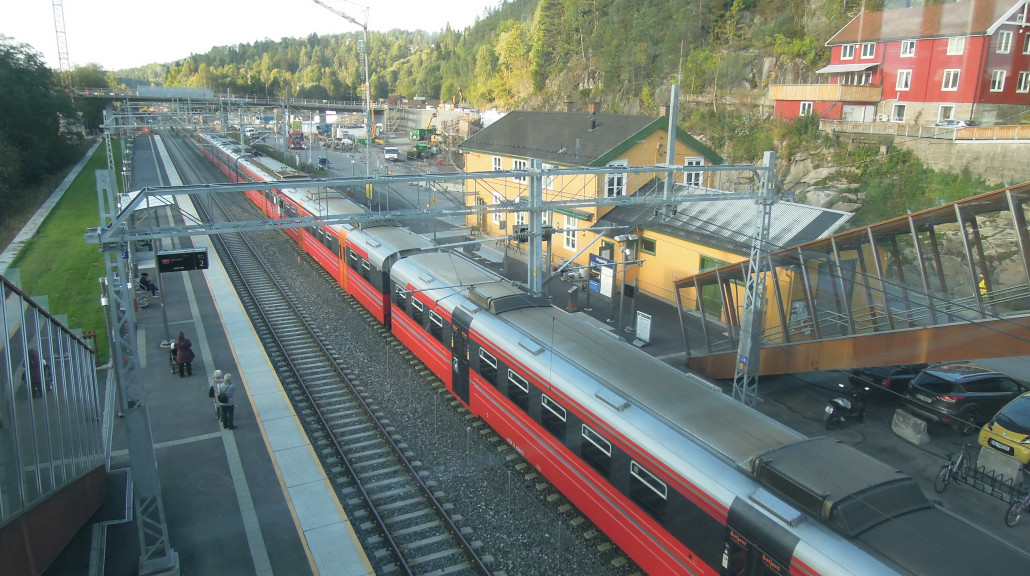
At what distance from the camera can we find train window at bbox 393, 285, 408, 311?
16797mm

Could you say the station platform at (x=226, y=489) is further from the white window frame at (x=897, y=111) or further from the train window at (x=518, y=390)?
the white window frame at (x=897, y=111)

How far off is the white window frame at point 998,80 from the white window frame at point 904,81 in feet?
14.5

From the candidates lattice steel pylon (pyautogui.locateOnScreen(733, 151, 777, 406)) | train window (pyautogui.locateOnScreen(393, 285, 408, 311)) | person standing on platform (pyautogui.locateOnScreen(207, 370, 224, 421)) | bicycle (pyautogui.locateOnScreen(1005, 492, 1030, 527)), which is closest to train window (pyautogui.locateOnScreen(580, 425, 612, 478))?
lattice steel pylon (pyautogui.locateOnScreen(733, 151, 777, 406))

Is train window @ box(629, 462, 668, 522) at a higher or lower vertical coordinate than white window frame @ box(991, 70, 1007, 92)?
lower

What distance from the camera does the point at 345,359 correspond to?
1736 cm

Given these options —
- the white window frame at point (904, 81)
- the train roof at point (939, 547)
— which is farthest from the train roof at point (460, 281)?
the white window frame at point (904, 81)

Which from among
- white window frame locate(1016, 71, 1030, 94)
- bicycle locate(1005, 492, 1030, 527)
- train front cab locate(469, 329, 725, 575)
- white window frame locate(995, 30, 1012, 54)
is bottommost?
bicycle locate(1005, 492, 1030, 527)

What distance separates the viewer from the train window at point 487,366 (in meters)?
12.3

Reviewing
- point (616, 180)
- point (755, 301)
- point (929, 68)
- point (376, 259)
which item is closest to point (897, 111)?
point (929, 68)

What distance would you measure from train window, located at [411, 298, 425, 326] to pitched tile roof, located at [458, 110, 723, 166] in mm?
12339

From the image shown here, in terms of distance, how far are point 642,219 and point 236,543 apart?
17225mm

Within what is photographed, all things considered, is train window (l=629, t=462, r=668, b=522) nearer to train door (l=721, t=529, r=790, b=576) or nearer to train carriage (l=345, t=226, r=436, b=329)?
train door (l=721, t=529, r=790, b=576)

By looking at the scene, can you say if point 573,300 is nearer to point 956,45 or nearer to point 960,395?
point 960,395

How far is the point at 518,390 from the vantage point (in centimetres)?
1142
